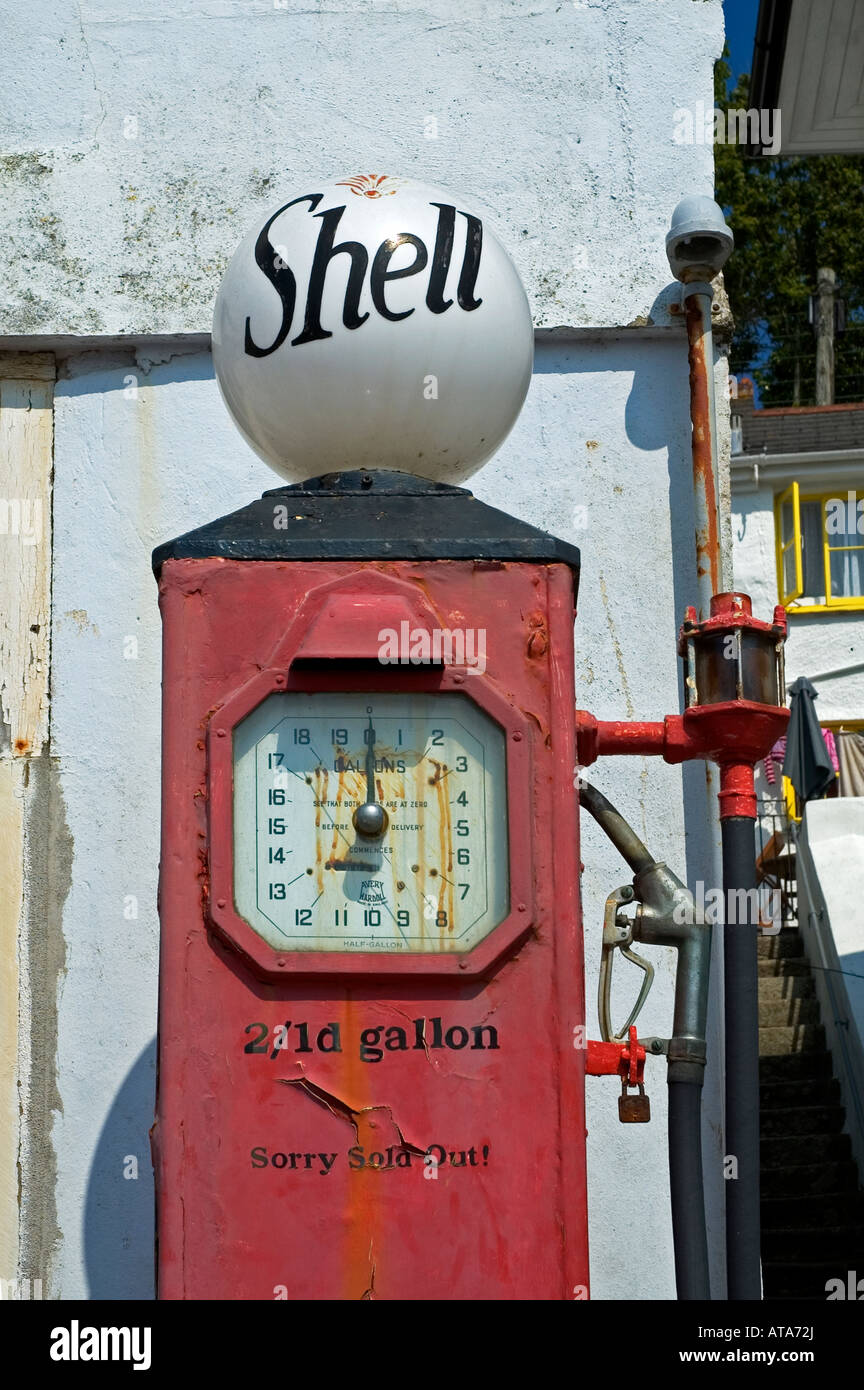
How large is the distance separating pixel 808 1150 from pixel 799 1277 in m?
1.16

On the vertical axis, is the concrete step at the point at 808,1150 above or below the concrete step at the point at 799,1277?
above

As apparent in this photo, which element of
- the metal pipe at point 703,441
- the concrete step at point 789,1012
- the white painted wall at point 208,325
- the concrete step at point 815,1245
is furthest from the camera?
the concrete step at point 789,1012

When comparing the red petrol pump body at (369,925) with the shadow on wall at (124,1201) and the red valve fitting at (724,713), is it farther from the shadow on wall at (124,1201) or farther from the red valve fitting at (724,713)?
the shadow on wall at (124,1201)

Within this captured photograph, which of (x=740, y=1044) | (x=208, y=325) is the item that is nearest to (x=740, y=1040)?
(x=740, y=1044)

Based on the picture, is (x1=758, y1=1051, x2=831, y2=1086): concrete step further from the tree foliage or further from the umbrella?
the tree foliage

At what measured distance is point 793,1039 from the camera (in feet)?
32.8

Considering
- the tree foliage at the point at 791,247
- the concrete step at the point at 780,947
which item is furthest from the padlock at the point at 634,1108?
the tree foliage at the point at 791,247

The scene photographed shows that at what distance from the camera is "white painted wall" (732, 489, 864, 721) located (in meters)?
21.5

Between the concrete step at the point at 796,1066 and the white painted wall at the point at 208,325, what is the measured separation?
5.12m

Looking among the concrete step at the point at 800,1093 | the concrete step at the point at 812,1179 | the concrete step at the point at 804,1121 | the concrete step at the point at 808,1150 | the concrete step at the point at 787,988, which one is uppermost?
the concrete step at the point at 787,988

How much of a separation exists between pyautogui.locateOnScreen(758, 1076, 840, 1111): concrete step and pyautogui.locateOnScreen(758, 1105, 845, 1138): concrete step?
0.65 feet

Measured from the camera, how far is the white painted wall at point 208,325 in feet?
16.0

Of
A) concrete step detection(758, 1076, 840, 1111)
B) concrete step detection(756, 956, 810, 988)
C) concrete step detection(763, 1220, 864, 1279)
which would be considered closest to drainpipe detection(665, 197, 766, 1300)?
concrete step detection(763, 1220, 864, 1279)

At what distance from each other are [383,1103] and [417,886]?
37cm
